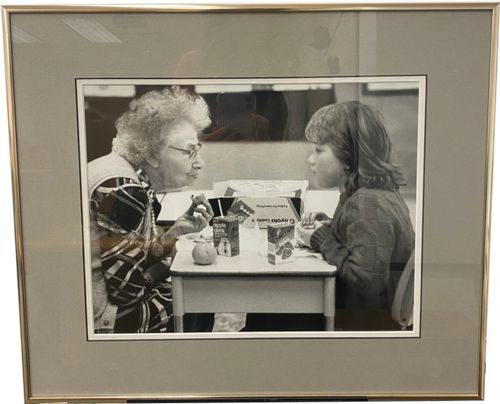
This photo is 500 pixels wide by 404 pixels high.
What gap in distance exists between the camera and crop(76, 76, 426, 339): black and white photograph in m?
0.79

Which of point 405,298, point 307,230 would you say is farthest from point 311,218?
point 405,298

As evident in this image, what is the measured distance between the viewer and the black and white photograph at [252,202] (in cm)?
79

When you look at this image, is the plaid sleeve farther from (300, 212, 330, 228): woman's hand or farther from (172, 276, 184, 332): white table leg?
(300, 212, 330, 228): woman's hand

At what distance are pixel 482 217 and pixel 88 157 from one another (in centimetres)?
75

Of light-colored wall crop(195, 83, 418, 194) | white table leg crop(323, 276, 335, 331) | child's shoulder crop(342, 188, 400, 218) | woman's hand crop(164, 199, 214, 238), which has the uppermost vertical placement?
light-colored wall crop(195, 83, 418, 194)

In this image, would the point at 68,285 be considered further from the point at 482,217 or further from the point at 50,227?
the point at 482,217

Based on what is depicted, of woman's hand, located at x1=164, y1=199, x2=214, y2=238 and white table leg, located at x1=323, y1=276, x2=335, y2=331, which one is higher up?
woman's hand, located at x1=164, y1=199, x2=214, y2=238

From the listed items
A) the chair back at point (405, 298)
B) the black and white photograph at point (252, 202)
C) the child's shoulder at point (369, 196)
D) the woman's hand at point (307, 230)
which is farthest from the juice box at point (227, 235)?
the chair back at point (405, 298)

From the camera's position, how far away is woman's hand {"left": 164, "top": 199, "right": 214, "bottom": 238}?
2.65 feet

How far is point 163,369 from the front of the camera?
85 centimetres

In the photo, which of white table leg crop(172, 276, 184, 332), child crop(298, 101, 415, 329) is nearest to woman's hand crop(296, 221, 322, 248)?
child crop(298, 101, 415, 329)

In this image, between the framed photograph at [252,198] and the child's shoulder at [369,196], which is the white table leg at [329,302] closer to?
the framed photograph at [252,198]

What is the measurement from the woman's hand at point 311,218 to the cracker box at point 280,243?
0.02 metres

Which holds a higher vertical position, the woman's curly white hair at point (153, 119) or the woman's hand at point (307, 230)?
the woman's curly white hair at point (153, 119)
